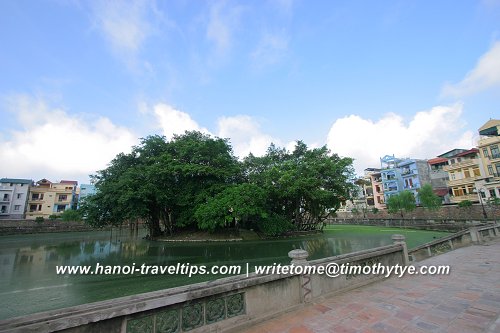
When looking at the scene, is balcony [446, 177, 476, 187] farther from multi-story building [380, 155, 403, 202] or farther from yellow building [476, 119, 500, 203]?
multi-story building [380, 155, 403, 202]

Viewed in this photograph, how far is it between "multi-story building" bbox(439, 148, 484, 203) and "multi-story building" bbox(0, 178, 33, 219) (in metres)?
64.2

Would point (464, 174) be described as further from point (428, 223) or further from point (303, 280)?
point (303, 280)

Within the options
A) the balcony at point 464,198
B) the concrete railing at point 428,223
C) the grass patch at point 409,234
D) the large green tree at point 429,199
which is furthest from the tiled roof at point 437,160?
the grass patch at point 409,234

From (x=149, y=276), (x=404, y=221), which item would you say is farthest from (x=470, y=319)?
(x=404, y=221)

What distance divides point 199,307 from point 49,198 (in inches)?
2133

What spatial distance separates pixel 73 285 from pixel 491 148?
39.0 metres

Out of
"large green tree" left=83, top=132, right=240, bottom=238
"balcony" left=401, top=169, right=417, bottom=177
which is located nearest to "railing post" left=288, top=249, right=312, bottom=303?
"large green tree" left=83, top=132, right=240, bottom=238

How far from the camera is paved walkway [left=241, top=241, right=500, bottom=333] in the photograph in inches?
128

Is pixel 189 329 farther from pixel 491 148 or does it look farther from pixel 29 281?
pixel 491 148

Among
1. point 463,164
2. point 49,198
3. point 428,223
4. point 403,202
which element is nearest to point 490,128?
point 463,164

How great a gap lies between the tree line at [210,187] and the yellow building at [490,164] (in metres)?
17.4

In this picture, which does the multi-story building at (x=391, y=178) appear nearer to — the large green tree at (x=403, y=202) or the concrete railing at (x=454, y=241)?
the large green tree at (x=403, y=202)

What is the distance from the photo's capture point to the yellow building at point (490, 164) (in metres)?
28.1

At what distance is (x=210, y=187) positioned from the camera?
21.6m
